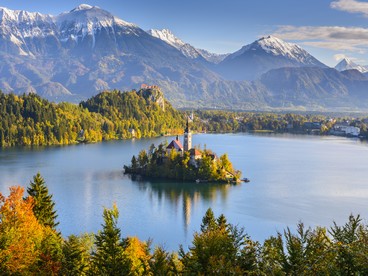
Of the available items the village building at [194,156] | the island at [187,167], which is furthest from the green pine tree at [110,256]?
the village building at [194,156]

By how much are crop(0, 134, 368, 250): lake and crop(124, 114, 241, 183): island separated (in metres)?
1.60

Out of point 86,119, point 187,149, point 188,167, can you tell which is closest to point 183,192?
point 188,167

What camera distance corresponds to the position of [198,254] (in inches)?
600

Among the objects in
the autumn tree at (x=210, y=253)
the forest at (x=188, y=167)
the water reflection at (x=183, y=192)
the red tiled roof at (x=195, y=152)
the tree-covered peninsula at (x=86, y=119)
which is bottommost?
the water reflection at (x=183, y=192)

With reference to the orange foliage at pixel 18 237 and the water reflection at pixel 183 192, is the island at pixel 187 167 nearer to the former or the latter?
the water reflection at pixel 183 192

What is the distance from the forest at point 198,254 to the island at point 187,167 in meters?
27.7

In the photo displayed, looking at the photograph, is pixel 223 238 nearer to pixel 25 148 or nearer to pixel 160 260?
pixel 160 260

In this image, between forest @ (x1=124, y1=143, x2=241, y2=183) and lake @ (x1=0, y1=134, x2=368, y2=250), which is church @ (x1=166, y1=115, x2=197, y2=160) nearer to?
forest @ (x1=124, y1=143, x2=241, y2=183)

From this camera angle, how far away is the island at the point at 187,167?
4712 centimetres

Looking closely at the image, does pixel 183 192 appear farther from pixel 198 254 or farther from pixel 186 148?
pixel 198 254

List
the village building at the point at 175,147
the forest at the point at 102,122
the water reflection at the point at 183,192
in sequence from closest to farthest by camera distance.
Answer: the water reflection at the point at 183,192 → the village building at the point at 175,147 → the forest at the point at 102,122

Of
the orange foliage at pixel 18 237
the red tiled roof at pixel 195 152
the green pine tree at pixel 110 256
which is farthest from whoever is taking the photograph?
the red tiled roof at pixel 195 152

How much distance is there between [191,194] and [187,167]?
6.53 m

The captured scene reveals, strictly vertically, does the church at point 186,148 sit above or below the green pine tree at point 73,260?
above
